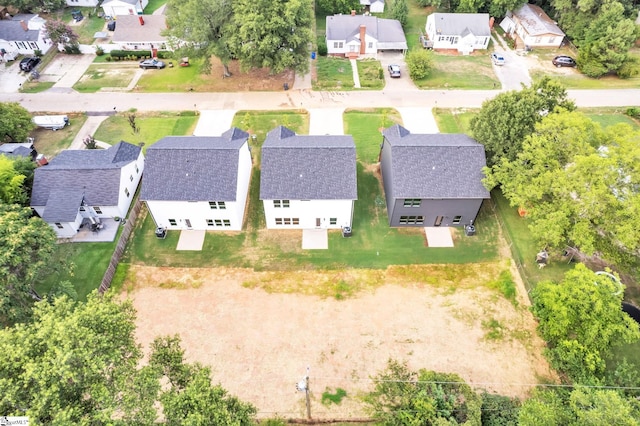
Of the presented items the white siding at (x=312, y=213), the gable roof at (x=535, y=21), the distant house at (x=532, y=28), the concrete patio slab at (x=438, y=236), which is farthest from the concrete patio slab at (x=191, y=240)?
the gable roof at (x=535, y=21)

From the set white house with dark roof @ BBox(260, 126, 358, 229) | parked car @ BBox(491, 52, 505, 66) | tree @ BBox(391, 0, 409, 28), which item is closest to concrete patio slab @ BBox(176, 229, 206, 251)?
white house with dark roof @ BBox(260, 126, 358, 229)

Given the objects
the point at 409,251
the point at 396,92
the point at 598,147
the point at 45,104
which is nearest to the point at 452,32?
the point at 396,92

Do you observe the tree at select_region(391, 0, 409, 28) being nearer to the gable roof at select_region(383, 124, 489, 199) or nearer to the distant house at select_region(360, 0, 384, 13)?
the distant house at select_region(360, 0, 384, 13)

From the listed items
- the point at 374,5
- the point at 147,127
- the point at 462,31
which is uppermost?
the point at 462,31

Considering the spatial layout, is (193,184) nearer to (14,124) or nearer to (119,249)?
(119,249)

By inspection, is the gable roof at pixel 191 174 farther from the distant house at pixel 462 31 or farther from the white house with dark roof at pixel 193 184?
the distant house at pixel 462 31

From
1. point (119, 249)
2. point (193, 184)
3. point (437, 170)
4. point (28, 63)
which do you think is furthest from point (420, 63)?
point (28, 63)
